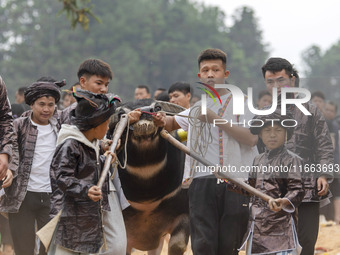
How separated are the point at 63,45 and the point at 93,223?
55.4 meters

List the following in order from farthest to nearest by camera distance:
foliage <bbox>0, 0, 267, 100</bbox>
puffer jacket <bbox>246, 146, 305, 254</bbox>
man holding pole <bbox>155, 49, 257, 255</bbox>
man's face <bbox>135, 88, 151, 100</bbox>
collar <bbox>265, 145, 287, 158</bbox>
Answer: foliage <bbox>0, 0, 267, 100</bbox> < man's face <bbox>135, 88, 151, 100</bbox> < man holding pole <bbox>155, 49, 257, 255</bbox> < collar <bbox>265, 145, 287, 158</bbox> < puffer jacket <bbox>246, 146, 305, 254</bbox>

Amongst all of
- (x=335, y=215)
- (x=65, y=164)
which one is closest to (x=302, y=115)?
(x=65, y=164)

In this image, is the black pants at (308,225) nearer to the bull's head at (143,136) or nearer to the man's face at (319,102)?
the bull's head at (143,136)

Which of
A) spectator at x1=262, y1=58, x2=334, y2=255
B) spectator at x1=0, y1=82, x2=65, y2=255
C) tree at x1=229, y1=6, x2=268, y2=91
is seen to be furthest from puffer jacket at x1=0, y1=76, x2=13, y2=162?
tree at x1=229, y1=6, x2=268, y2=91

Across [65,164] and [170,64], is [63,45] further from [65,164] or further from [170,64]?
[65,164]

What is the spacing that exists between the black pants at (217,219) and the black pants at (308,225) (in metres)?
0.49

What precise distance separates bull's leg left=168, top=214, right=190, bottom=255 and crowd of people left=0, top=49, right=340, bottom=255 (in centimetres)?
70

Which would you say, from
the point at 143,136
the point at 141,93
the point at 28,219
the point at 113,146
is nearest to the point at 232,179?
the point at 113,146

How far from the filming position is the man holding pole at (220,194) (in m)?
5.77

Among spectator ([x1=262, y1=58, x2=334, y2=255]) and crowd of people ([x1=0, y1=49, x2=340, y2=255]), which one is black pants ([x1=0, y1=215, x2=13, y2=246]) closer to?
crowd of people ([x1=0, y1=49, x2=340, y2=255])

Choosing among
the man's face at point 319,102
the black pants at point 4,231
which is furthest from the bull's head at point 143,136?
the black pants at point 4,231

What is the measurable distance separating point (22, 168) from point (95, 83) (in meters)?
1.14

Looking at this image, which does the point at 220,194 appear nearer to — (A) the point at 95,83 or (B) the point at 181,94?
(A) the point at 95,83

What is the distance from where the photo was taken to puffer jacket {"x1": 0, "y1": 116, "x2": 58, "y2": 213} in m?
6.76
